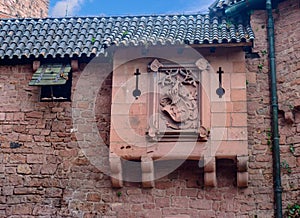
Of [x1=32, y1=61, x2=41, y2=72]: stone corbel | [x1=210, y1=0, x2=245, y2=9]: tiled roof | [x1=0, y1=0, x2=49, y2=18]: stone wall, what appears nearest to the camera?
[x1=32, y1=61, x2=41, y2=72]: stone corbel

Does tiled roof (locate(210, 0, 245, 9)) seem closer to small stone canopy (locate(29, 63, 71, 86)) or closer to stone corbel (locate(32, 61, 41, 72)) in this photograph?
small stone canopy (locate(29, 63, 71, 86))

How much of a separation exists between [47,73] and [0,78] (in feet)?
3.69

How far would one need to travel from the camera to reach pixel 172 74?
916 cm

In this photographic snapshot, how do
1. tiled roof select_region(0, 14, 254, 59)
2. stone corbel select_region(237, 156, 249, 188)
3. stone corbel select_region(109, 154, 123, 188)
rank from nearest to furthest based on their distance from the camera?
stone corbel select_region(237, 156, 249, 188) → stone corbel select_region(109, 154, 123, 188) → tiled roof select_region(0, 14, 254, 59)

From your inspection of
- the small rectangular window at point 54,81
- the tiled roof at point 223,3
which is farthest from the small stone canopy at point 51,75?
the tiled roof at point 223,3

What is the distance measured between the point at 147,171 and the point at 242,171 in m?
1.59

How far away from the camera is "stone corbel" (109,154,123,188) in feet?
28.9

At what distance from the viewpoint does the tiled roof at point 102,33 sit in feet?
30.5

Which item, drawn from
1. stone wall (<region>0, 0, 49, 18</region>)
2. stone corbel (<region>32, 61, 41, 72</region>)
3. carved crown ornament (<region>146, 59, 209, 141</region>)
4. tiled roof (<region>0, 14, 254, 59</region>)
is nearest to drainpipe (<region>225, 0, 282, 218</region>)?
tiled roof (<region>0, 14, 254, 59</region>)

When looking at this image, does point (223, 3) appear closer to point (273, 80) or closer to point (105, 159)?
point (273, 80)

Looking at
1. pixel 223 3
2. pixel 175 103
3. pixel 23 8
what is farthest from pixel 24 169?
pixel 23 8

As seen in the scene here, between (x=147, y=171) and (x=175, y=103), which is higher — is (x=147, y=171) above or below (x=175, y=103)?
below

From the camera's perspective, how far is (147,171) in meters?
8.80

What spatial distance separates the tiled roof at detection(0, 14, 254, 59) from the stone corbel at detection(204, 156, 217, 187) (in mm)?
2043
